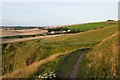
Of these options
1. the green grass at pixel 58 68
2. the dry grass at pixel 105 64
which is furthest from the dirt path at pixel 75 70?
the dry grass at pixel 105 64

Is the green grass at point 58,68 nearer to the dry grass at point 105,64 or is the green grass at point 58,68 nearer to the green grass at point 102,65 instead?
the green grass at point 102,65

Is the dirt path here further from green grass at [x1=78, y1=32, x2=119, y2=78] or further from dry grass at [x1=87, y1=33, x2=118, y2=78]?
dry grass at [x1=87, y1=33, x2=118, y2=78]

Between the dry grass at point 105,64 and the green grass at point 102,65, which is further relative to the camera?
the dry grass at point 105,64

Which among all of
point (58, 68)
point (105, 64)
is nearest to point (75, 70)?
point (58, 68)

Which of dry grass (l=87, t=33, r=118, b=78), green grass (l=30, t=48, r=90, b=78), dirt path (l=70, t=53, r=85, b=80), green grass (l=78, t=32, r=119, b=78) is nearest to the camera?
dirt path (l=70, t=53, r=85, b=80)

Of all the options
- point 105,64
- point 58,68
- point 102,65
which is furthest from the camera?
point 105,64

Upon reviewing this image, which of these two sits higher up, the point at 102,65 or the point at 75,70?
the point at 102,65

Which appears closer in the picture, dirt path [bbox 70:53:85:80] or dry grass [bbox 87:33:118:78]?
dirt path [bbox 70:53:85:80]

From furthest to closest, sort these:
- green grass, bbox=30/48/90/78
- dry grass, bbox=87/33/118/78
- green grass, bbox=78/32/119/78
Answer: dry grass, bbox=87/33/118/78
green grass, bbox=78/32/119/78
green grass, bbox=30/48/90/78

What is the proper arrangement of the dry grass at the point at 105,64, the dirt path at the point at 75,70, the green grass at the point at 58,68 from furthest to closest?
the dry grass at the point at 105,64
the green grass at the point at 58,68
the dirt path at the point at 75,70

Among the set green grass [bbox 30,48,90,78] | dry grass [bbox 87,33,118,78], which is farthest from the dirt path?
dry grass [bbox 87,33,118,78]

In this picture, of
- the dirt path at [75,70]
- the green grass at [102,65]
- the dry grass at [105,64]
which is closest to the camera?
the dirt path at [75,70]

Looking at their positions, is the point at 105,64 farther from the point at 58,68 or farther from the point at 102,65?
the point at 58,68

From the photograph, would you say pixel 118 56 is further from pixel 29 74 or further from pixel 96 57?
pixel 29 74
